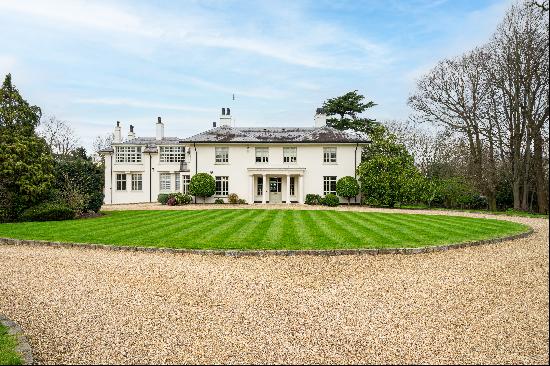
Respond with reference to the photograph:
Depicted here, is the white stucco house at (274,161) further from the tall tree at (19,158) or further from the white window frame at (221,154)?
the tall tree at (19,158)

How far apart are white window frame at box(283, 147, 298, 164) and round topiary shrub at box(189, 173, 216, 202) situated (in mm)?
6860

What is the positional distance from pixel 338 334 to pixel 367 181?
1048 inches

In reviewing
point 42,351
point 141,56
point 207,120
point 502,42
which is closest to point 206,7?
point 42,351

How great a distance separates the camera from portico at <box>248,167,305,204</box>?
33.7m

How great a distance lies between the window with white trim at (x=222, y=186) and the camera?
3472cm

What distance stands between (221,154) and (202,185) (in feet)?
12.0

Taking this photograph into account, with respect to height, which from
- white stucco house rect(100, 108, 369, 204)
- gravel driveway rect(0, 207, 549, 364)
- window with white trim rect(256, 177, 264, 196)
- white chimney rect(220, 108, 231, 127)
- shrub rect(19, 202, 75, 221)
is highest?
white chimney rect(220, 108, 231, 127)

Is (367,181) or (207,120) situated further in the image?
(207,120)

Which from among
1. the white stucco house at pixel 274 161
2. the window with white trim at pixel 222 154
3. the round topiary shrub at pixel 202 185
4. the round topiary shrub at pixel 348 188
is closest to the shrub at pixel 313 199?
the white stucco house at pixel 274 161

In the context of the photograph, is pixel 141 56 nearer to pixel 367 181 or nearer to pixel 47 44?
pixel 47 44

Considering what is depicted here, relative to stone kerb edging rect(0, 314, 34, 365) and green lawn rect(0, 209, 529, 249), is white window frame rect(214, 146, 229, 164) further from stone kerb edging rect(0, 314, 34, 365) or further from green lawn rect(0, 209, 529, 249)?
stone kerb edging rect(0, 314, 34, 365)

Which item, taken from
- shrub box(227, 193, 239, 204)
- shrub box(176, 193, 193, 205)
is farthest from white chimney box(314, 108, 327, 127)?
shrub box(176, 193, 193, 205)

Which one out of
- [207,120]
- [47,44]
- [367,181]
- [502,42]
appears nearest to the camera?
[47,44]

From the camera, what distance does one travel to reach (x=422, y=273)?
8836 mm
